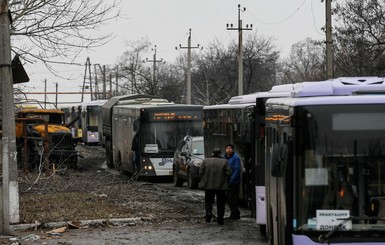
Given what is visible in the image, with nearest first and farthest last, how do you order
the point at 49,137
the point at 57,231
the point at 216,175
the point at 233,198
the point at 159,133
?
the point at 57,231
the point at 216,175
the point at 233,198
the point at 159,133
the point at 49,137

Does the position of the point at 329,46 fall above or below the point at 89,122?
above

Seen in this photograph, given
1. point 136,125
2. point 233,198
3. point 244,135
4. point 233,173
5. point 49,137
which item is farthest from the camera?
point 49,137

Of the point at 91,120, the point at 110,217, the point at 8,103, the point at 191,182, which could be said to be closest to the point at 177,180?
the point at 191,182

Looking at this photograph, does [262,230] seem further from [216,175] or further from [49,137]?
[49,137]

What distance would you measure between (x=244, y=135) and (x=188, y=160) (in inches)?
314

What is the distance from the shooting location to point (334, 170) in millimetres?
8148

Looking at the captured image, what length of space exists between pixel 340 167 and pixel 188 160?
56.3 ft

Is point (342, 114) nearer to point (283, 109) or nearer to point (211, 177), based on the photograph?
point (283, 109)

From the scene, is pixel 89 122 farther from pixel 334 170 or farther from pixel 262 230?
pixel 334 170

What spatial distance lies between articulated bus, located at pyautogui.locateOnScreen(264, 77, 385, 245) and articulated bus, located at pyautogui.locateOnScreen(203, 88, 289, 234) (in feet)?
13.8

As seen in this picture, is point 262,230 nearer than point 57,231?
Yes

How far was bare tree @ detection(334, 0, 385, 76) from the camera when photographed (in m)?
44.3

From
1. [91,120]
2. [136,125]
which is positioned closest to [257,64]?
[91,120]

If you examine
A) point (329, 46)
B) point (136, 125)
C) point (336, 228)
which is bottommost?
point (336, 228)
